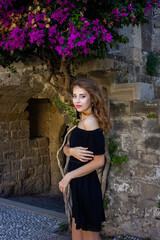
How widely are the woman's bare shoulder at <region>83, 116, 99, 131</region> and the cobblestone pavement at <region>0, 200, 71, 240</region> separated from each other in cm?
172

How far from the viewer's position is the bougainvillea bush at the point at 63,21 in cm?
287

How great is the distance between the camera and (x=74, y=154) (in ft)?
7.37

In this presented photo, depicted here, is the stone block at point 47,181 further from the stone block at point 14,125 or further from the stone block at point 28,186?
the stone block at point 14,125

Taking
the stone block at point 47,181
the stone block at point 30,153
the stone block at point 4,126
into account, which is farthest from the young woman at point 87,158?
the stone block at point 47,181

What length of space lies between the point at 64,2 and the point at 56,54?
35.2 inches

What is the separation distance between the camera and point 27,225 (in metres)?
3.66

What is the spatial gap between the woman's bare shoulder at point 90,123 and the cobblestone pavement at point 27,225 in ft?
5.64

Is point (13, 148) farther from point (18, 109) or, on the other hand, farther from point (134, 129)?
point (134, 129)

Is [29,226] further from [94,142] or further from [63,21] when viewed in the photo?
[63,21]

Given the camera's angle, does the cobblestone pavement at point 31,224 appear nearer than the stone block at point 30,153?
Yes

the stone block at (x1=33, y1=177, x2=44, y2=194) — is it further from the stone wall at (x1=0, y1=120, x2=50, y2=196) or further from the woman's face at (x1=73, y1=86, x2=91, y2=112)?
the woman's face at (x1=73, y1=86, x2=91, y2=112)

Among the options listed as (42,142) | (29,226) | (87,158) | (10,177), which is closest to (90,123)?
(87,158)

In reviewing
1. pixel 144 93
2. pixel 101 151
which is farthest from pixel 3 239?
pixel 144 93

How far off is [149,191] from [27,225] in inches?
61.6
